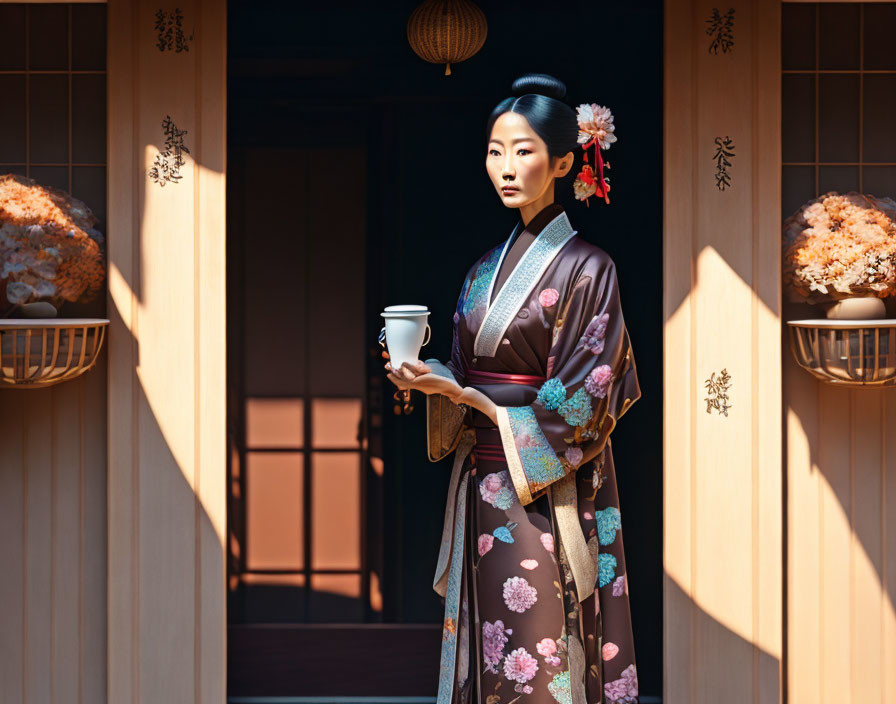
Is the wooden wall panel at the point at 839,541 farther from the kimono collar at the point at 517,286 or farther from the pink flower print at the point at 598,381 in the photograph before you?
the kimono collar at the point at 517,286

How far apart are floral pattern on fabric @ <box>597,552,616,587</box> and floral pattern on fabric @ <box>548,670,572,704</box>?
320 millimetres

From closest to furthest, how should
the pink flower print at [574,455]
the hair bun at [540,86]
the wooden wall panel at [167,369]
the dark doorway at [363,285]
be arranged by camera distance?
the pink flower print at [574,455] < the hair bun at [540,86] < the wooden wall panel at [167,369] < the dark doorway at [363,285]

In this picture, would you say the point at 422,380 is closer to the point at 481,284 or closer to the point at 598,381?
the point at 481,284

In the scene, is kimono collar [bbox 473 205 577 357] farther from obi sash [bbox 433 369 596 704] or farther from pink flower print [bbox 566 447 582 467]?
pink flower print [bbox 566 447 582 467]

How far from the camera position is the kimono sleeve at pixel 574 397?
2.97 meters

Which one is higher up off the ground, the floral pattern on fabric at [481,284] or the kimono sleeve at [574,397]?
the floral pattern on fabric at [481,284]

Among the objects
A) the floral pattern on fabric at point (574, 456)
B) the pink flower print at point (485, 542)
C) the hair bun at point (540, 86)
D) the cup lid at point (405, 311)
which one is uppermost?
the hair bun at point (540, 86)

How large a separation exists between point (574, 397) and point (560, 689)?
2.85 feet

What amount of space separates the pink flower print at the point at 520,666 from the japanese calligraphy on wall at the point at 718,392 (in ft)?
3.18

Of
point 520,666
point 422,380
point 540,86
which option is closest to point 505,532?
point 520,666

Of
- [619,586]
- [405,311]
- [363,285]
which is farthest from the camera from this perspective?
[363,285]

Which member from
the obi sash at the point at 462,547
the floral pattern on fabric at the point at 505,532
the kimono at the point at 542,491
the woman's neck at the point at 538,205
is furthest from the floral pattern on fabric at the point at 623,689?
the woman's neck at the point at 538,205

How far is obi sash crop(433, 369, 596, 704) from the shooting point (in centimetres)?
303

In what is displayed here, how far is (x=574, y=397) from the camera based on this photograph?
296cm
